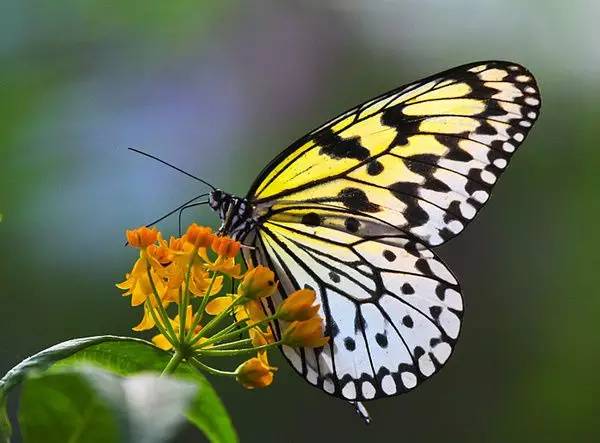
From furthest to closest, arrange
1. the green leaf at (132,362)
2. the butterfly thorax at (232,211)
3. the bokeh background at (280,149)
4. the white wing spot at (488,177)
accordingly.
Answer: the bokeh background at (280,149)
the white wing spot at (488,177)
the butterfly thorax at (232,211)
the green leaf at (132,362)

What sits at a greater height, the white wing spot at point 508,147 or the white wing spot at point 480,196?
the white wing spot at point 508,147

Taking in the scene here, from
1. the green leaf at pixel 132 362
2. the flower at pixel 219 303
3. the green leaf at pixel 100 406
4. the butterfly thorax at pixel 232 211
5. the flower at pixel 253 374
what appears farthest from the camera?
the butterfly thorax at pixel 232 211

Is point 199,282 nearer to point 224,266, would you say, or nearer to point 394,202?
point 224,266

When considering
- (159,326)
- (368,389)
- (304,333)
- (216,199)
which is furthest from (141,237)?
(368,389)

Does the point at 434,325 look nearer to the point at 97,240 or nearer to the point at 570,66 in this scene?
the point at 97,240

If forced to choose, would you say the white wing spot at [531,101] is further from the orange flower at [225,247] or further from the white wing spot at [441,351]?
the orange flower at [225,247]

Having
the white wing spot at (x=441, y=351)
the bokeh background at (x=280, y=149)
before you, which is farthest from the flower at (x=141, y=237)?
the bokeh background at (x=280, y=149)
